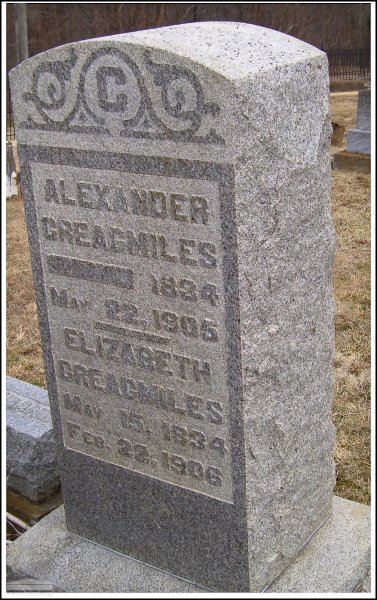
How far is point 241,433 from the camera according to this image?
2.09 meters

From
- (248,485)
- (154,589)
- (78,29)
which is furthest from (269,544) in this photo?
(78,29)

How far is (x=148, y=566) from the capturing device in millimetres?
A: 2523

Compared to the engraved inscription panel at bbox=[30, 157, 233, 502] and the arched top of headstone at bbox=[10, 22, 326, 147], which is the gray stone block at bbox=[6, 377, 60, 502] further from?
the arched top of headstone at bbox=[10, 22, 326, 147]

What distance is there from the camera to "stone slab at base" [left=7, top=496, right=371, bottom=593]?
2367 mm

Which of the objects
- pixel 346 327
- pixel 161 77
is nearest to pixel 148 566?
pixel 161 77

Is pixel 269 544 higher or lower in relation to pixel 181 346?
lower

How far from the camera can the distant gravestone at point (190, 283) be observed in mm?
1882

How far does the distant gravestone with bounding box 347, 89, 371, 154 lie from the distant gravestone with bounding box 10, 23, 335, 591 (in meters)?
7.23

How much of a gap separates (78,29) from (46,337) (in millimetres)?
10892

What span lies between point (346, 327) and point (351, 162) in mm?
4924

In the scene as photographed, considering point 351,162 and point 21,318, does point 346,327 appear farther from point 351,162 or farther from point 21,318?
point 351,162

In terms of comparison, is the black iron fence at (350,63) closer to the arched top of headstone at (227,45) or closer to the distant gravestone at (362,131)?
the distant gravestone at (362,131)

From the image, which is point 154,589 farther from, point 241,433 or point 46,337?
point 46,337

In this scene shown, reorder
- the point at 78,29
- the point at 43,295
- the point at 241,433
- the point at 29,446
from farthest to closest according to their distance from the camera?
the point at 78,29 → the point at 29,446 → the point at 43,295 → the point at 241,433
